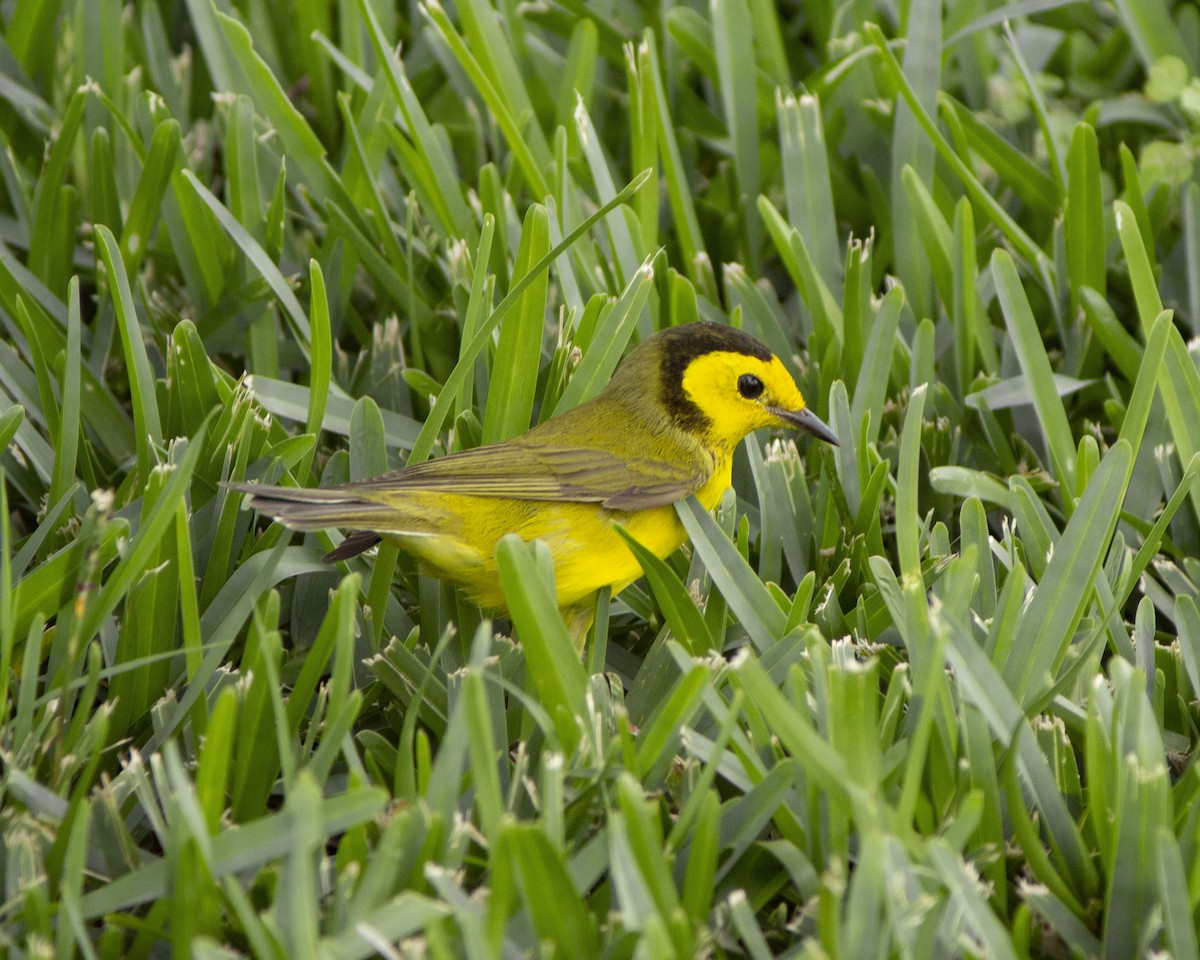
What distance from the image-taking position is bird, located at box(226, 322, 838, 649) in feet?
7.43

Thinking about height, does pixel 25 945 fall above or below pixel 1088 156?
below

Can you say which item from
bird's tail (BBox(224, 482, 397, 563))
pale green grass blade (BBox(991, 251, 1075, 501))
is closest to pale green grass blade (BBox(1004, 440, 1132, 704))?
pale green grass blade (BBox(991, 251, 1075, 501))

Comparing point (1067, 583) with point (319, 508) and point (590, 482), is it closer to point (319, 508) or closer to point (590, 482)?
point (590, 482)

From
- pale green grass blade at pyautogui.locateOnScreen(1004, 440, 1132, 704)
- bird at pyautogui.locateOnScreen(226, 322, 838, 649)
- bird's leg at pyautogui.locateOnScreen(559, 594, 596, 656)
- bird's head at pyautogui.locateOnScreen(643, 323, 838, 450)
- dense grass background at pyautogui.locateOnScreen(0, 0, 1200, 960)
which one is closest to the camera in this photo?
dense grass background at pyautogui.locateOnScreen(0, 0, 1200, 960)

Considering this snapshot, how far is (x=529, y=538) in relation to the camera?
2.44m

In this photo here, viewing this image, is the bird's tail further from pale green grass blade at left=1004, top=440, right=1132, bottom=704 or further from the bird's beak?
pale green grass blade at left=1004, top=440, right=1132, bottom=704

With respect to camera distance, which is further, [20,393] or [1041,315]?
[1041,315]

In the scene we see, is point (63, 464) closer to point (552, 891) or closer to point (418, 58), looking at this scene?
point (552, 891)

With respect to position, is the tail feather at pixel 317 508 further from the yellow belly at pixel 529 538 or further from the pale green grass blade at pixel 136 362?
the pale green grass blade at pixel 136 362

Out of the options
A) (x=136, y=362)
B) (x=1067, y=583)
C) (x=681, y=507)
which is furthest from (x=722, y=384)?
(x=136, y=362)

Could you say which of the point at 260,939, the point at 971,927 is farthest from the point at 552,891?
the point at 971,927

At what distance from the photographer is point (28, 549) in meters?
2.26

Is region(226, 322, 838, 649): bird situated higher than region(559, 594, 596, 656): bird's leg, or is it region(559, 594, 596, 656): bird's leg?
region(226, 322, 838, 649): bird

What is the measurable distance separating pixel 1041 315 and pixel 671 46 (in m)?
1.31
